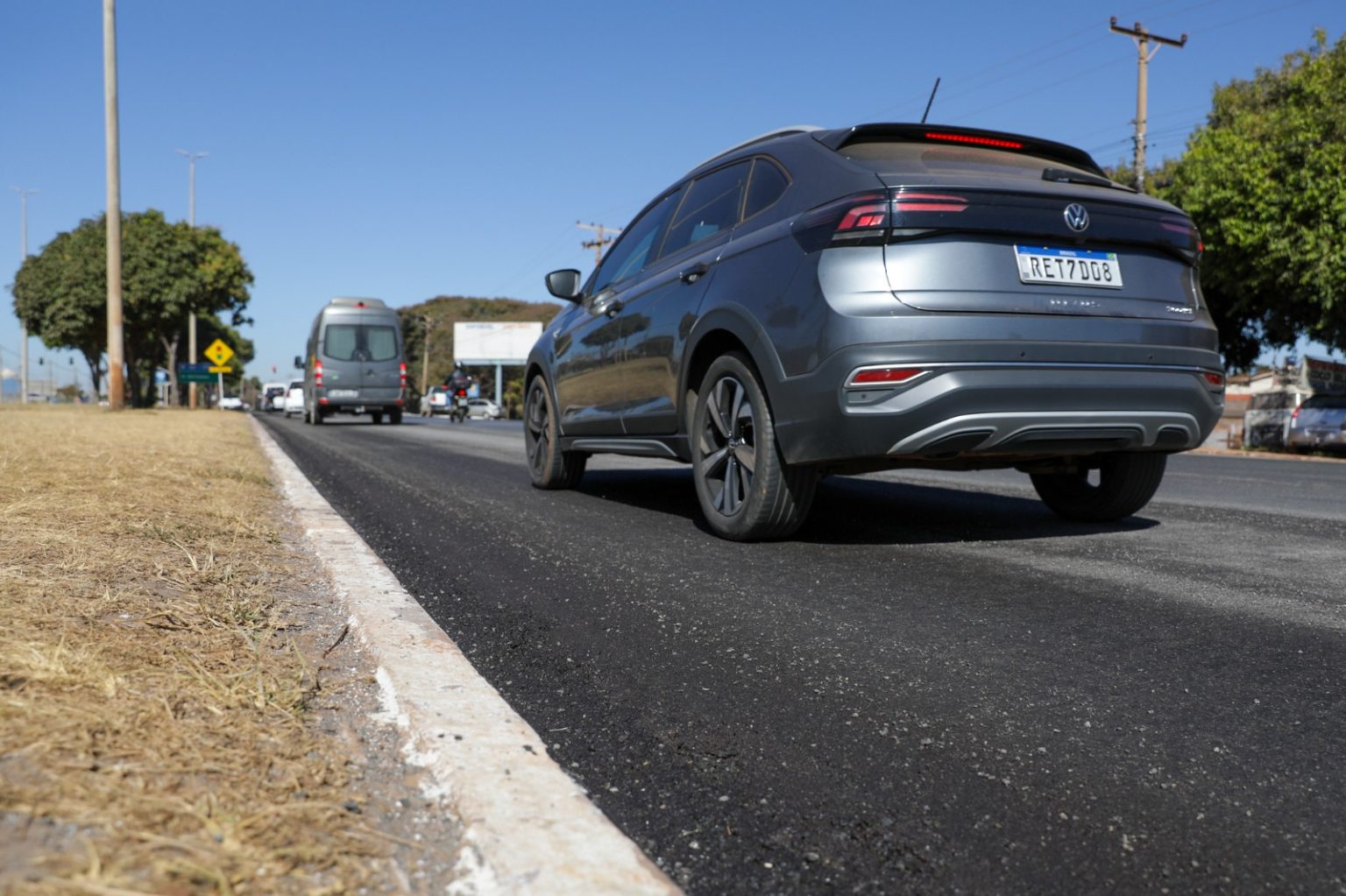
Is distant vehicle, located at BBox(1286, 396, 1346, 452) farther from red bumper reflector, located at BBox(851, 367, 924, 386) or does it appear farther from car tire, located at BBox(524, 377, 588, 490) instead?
red bumper reflector, located at BBox(851, 367, 924, 386)

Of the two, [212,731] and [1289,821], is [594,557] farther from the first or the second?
[1289,821]

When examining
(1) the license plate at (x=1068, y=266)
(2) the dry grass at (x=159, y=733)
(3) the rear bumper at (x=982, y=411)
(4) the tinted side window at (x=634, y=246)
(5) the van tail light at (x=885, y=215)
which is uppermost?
(4) the tinted side window at (x=634, y=246)

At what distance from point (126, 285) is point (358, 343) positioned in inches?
737

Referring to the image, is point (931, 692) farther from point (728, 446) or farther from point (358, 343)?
point (358, 343)

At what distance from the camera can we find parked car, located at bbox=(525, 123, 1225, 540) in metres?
3.83

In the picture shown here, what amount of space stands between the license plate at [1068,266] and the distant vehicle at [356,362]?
2449 centimetres

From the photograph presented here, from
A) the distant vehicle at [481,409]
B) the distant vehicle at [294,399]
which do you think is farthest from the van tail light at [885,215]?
the distant vehicle at [481,409]

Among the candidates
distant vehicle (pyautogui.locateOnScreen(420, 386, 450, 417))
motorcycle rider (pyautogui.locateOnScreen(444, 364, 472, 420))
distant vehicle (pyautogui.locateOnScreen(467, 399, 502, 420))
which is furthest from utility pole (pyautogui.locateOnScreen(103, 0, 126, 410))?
distant vehicle (pyautogui.locateOnScreen(467, 399, 502, 420))

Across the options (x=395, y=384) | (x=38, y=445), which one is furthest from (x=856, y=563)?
(x=395, y=384)

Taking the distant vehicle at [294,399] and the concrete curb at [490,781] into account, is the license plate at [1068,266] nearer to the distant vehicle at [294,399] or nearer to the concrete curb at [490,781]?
the concrete curb at [490,781]

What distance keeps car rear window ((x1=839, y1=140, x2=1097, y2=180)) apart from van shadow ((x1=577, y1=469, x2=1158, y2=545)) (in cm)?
153

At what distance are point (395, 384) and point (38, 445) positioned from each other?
18988mm

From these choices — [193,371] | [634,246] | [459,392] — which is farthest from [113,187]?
[193,371]

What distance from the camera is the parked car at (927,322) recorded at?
3.83 metres
